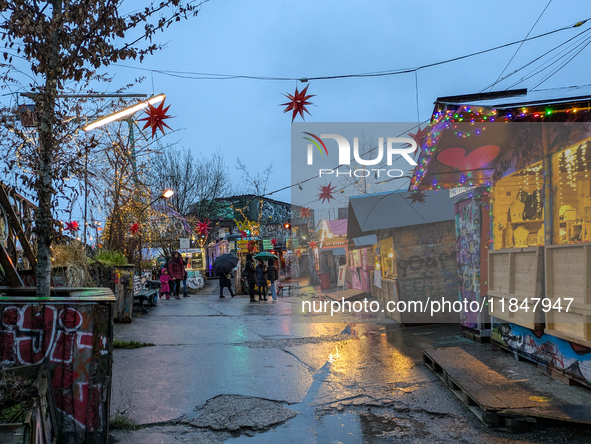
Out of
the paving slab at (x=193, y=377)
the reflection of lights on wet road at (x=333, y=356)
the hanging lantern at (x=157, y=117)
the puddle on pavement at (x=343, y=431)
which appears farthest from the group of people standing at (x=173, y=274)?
the puddle on pavement at (x=343, y=431)

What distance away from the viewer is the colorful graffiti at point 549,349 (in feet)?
15.3

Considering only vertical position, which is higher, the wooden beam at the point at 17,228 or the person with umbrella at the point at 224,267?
the wooden beam at the point at 17,228

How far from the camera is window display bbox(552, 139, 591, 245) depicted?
5.30m

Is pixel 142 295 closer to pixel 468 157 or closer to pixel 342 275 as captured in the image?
pixel 468 157

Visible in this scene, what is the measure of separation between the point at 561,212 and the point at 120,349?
674cm

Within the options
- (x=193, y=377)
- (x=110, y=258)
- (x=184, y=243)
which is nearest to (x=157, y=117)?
(x=110, y=258)

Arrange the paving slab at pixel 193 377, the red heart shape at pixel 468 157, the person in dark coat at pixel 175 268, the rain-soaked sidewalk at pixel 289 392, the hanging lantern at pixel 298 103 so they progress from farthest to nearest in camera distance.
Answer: the person in dark coat at pixel 175 268 < the hanging lantern at pixel 298 103 < the red heart shape at pixel 468 157 < the paving slab at pixel 193 377 < the rain-soaked sidewalk at pixel 289 392

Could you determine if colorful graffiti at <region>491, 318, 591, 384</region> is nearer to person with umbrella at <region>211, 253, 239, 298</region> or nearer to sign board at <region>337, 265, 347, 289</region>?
person with umbrella at <region>211, 253, 239, 298</region>

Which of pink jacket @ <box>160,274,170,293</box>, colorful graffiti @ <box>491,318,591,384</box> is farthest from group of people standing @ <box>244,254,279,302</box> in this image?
colorful graffiti @ <box>491,318,591,384</box>

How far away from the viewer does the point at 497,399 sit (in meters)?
4.34

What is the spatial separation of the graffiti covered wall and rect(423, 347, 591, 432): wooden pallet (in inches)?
171

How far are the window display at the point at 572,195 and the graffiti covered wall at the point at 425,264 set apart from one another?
493 cm

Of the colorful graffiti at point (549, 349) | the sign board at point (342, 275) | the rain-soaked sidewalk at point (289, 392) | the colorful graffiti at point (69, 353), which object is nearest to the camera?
the colorful graffiti at point (69, 353)

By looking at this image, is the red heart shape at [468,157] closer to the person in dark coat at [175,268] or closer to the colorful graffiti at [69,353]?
the colorful graffiti at [69,353]
